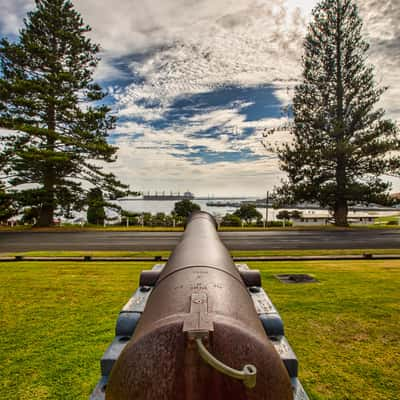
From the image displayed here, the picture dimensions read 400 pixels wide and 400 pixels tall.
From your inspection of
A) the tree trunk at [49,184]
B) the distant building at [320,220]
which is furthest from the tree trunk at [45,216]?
the distant building at [320,220]

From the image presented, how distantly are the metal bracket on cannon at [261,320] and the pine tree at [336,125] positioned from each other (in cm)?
2114

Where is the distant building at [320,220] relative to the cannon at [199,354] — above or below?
below

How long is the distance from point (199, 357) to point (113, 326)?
10.5 feet

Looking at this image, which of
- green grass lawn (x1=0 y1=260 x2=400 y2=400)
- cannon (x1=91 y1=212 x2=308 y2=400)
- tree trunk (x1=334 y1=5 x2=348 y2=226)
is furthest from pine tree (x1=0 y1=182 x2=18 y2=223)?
tree trunk (x1=334 y1=5 x2=348 y2=226)

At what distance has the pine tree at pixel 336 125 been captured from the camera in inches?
877

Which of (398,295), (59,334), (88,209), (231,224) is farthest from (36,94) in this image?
(398,295)

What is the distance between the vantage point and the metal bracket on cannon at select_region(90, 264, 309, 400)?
215cm

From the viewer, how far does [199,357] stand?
3.79ft

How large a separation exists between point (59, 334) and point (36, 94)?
2195 cm

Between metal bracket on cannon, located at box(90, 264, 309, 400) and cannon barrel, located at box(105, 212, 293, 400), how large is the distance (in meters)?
0.92

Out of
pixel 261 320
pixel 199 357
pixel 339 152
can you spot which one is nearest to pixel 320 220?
pixel 339 152

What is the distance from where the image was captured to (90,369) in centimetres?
301

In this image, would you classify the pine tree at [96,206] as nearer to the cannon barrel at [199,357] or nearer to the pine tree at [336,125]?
the pine tree at [336,125]

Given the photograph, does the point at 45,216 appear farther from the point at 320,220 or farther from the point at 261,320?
the point at 320,220
